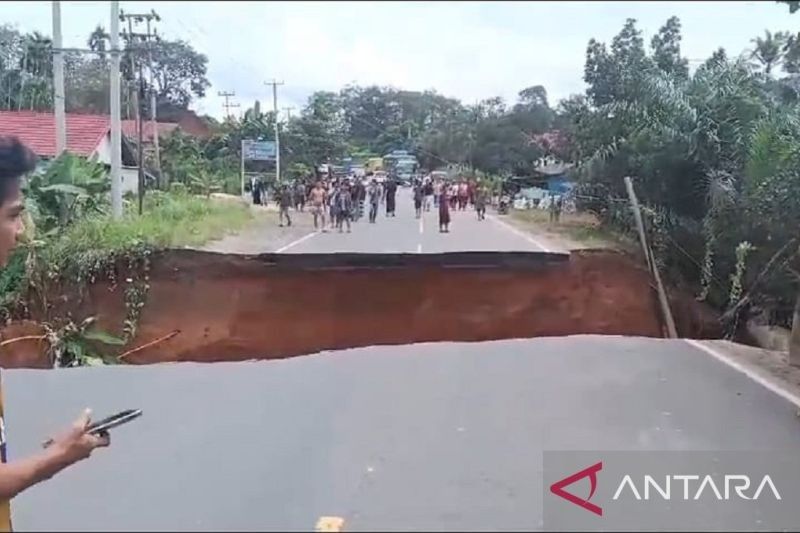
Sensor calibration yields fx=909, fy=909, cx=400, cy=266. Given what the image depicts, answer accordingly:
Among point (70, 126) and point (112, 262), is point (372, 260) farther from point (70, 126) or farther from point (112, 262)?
point (70, 126)

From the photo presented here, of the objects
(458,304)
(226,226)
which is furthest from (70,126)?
(458,304)

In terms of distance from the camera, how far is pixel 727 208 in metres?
9.57

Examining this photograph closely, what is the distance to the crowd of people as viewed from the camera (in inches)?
598

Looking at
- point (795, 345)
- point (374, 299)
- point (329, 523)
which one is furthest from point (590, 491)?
point (374, 299)

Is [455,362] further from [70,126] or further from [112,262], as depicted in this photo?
[112,262]

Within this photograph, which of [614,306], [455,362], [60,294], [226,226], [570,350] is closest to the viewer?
[455,362]

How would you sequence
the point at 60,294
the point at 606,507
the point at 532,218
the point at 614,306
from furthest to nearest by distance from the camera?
the point at 532,218, the point at 614,306, the point at 60,294, the point at 606,507

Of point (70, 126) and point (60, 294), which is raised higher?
point (70, 126)

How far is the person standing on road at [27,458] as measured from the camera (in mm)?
1517

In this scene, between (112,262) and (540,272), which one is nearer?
(112,262)

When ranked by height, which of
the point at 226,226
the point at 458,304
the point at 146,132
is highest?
the point at 146,132

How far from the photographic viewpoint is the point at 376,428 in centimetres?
512

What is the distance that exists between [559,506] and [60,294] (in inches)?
410

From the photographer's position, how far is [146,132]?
14.2 m
